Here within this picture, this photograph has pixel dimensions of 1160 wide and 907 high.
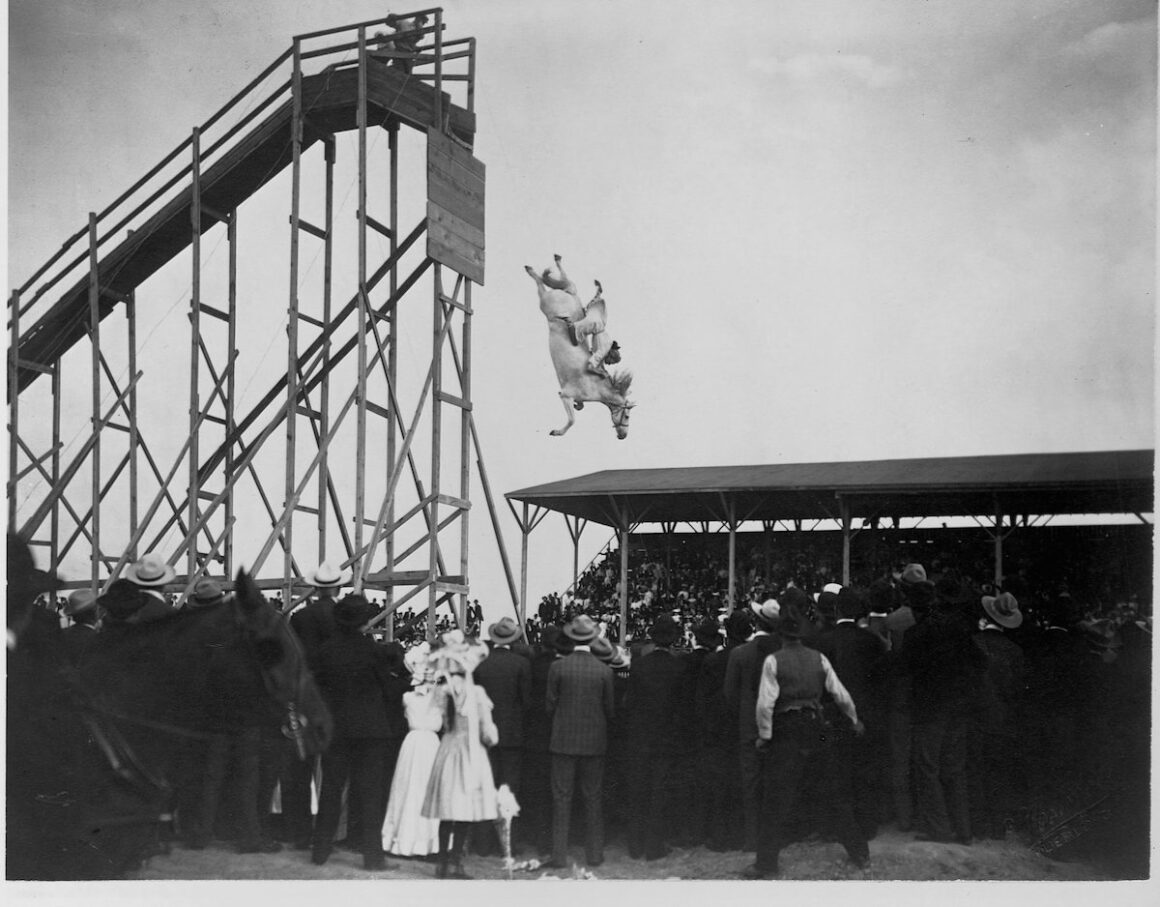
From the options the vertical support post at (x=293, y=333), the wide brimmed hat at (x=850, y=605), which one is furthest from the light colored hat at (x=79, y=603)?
the wide brimmed hat at (x=850, y=605)

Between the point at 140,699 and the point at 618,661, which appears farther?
the point at 618,661

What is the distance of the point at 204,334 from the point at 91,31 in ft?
14.5

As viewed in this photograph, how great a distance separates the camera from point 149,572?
9250 millimetres

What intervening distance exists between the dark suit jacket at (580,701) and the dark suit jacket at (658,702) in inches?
7.9

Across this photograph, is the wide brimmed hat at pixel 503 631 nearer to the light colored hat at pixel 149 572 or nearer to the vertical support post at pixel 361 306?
the light colored hat at pixel 149 572

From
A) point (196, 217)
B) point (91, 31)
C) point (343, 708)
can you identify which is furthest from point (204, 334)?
point (343, 708)

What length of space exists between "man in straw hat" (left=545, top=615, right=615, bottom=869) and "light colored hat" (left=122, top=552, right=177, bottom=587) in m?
2.83

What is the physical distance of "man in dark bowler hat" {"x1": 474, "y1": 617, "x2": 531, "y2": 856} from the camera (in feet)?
32.4

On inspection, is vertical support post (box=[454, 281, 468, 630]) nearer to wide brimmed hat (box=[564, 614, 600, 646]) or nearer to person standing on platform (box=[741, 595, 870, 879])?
wide brimmed hat (box=[564, 614, 600, 646])

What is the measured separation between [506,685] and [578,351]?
223 inches

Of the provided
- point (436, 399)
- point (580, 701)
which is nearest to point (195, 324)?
point (436, 399)

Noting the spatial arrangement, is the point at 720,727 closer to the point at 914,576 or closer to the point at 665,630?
the point at 665,630

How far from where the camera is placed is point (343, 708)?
9.57 m

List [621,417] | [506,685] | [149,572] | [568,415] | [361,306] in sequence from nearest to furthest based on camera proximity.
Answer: [149,572] → [506,685] → [361,306] → [621,417] → [568,415]
